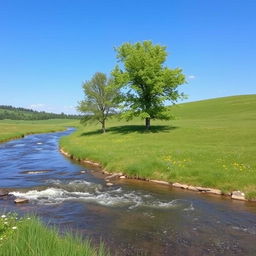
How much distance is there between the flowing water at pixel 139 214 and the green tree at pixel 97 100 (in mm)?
32620

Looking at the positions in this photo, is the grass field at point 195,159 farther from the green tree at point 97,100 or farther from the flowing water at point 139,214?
the green tree at point 97,100

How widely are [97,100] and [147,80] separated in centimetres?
1476

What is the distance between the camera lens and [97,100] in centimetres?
6022

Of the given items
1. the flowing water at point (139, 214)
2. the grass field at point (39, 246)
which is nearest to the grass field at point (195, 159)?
the flowing water at point (139, 214)

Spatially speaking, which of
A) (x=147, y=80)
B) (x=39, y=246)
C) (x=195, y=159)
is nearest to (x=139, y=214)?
(x=39, y=246)

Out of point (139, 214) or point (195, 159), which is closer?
point (139, 214)

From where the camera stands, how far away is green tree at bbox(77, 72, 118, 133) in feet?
197

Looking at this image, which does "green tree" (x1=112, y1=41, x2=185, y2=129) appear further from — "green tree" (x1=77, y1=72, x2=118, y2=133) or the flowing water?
the flowing water

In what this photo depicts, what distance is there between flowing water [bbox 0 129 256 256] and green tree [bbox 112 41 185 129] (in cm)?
2459

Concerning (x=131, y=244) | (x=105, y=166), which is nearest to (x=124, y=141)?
(x=105, y=166)

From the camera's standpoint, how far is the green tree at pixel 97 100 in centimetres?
5991

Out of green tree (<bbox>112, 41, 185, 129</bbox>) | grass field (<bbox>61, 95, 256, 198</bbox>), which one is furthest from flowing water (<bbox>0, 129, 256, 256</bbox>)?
green tree (<bbox>112, 41, 185, 129</bbox>)

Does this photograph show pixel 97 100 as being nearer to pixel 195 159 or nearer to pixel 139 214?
pixel 195 159

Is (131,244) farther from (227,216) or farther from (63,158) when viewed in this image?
(63,158)
